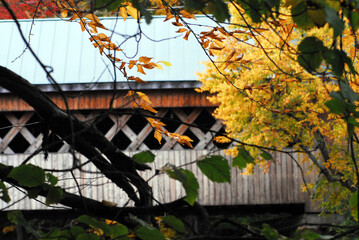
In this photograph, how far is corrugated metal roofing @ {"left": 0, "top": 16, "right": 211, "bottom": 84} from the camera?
34.2ft

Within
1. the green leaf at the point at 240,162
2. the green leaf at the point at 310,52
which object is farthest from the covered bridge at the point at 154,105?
the green leaf at the point at 310,52

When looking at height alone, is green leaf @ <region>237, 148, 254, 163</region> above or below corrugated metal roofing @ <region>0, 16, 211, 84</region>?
below

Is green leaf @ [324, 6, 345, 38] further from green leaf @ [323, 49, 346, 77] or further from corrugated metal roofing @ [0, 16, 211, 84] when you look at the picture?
corrugated metal roofing @ [0, 16, 211, 84]

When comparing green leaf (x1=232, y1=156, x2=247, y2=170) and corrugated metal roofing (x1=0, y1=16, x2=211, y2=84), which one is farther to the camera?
corrugated metal roofing (x1=0, y1=16, x2=211, y2=84)

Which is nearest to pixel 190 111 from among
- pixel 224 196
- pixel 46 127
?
pixel 224 196

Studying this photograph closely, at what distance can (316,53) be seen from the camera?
1055 millimetres

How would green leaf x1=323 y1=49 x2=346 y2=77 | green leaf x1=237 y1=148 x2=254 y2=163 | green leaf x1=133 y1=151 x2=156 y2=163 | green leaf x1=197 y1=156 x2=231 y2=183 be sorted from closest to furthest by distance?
green leaf x1=323 y1=49 x2=346 y2=77
green leaf x1=197 y1=156 x2=231 y2=183
green leaf x1=133 y1=151 x2=156 y2=163
green leaf x1=237 y1=148 x2=254 y2=163

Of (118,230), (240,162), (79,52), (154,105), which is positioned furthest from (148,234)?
(79,52)

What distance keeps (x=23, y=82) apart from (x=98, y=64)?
30.3 ft

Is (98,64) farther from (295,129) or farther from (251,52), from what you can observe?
(295,129)

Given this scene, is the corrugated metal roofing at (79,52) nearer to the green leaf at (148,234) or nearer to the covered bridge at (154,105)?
the covered bridge at (154,105)

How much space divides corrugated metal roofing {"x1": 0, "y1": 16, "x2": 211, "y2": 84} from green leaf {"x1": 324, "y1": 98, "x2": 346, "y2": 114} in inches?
363

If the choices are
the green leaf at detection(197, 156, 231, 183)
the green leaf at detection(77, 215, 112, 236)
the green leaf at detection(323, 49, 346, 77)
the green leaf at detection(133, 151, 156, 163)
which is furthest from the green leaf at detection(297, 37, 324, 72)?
the green leaf at detection(77, 215, 112, 236)

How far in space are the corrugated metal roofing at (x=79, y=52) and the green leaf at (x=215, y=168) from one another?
9087mm
